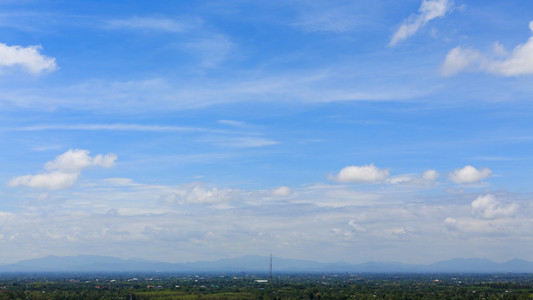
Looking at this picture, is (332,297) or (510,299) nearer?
(510,299)

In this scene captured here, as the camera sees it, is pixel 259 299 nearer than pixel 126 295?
Yes

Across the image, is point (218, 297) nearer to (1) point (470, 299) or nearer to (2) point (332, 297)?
(2) point (332, 297)

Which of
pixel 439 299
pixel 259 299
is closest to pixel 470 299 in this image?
pixel 439 299

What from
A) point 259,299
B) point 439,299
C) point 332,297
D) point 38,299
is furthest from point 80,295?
point 439,299

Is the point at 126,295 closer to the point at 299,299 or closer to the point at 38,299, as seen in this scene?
the point at 38,299

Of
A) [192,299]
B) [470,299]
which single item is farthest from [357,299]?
[192,299]

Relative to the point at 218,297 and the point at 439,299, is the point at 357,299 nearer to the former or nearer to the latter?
the point at 439,299

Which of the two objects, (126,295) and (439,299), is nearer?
(439,299)
